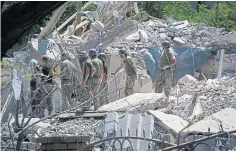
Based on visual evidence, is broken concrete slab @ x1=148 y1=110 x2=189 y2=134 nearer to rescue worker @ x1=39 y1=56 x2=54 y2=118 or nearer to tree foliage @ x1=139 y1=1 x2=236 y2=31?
rescue worker @ x1=39 y1=56 x2=54 y2=118

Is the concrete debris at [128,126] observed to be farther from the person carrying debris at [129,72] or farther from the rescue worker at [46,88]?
the person carrying debris at [129,72]

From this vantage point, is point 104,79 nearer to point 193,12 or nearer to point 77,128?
point 77,128

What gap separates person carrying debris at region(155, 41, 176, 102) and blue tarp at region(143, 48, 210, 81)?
3.87 meters

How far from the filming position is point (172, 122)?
37.9ft

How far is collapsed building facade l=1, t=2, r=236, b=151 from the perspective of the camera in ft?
26.5

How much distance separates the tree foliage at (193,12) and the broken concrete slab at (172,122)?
18.0 metres

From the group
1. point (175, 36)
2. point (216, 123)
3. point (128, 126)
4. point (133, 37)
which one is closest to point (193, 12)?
point (175, 36)

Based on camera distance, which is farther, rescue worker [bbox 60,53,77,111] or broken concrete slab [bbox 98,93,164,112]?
rescue worker [bbox 60,53,77,111]

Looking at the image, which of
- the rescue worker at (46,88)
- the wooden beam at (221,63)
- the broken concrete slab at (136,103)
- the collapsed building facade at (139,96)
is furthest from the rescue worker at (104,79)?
the wooden beam at (221,63)

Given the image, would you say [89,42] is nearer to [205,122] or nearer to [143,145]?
[205,122]

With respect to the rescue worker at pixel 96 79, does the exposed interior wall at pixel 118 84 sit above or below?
above

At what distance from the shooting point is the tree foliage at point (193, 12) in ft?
100

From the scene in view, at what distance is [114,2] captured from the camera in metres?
26.0

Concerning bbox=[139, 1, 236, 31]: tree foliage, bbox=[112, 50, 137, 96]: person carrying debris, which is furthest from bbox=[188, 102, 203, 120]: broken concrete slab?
bbox=[139, 1, 236, 31]: tree foliage
